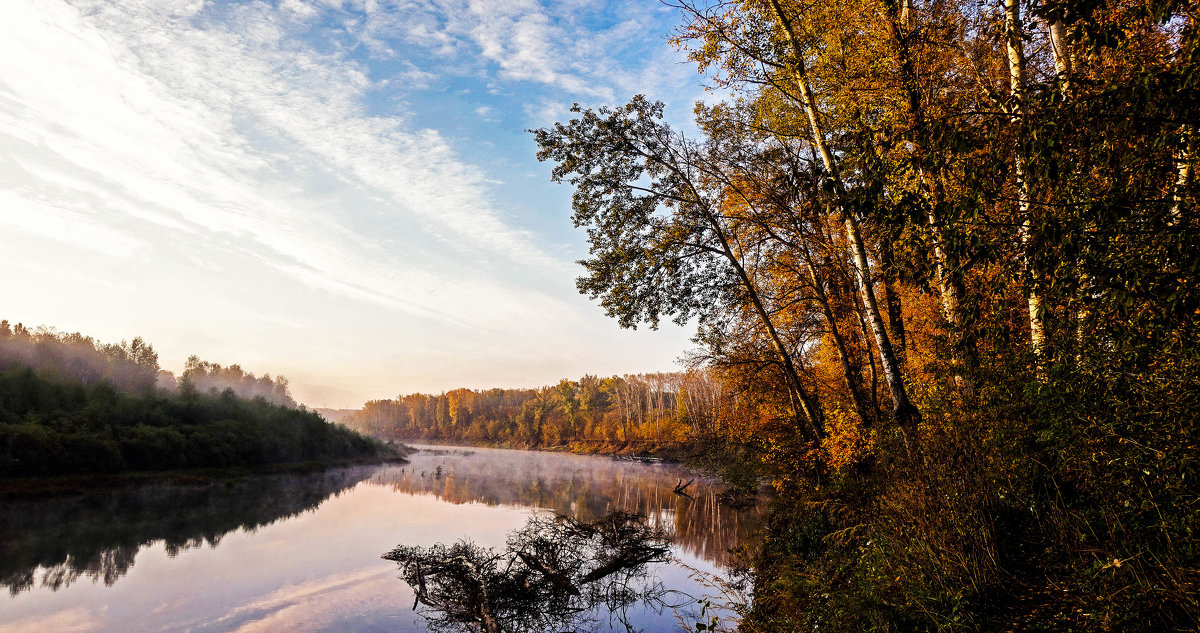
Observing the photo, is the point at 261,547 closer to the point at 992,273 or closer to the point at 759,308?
the point at 759,308

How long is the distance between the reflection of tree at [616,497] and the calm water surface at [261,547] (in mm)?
147

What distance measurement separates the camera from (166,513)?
22.4 m

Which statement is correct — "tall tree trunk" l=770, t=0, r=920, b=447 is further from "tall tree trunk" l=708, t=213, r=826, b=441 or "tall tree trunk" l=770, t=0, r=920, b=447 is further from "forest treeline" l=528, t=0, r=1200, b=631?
"tall tree trunk" l=708, t=213, r=826, b=441

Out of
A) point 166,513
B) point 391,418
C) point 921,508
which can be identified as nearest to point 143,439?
point 166,513

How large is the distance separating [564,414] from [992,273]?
345 ft

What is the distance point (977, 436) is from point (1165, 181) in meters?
3.02

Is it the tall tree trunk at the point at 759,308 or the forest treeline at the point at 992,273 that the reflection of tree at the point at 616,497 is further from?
the forest treeline at the point at 992,273

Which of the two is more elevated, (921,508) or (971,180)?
(971,180)

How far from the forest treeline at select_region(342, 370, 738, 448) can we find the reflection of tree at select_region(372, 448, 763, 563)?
491 centimetres

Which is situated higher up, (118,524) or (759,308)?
(759,308)

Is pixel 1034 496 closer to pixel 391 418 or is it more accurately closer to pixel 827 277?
pixel 827 277

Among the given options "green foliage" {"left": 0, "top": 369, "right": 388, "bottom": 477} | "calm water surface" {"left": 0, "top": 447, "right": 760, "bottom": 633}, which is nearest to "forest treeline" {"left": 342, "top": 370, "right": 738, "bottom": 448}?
"calm water surface" {"left": 0, "top": 447, "right": 760, "bottom": 633}

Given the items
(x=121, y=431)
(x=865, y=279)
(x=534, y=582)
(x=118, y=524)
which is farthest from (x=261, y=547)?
(x=121, y=431)

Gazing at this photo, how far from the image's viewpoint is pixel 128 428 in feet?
109
